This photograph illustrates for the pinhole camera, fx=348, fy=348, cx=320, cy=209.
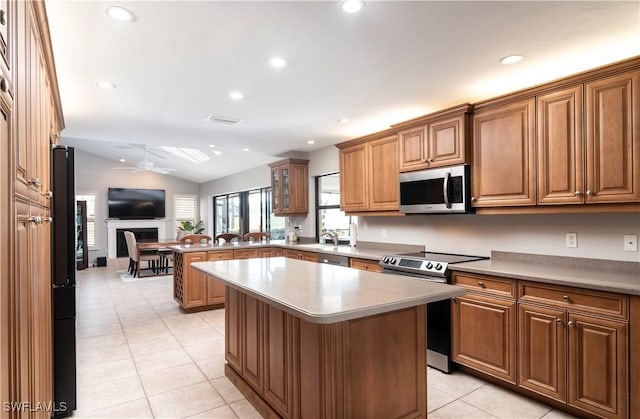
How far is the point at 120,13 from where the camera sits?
1.90 m

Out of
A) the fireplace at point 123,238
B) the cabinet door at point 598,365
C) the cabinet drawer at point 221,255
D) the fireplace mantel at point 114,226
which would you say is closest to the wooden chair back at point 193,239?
the cabinet drawer at point 221,255

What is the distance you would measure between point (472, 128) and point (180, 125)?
330cm

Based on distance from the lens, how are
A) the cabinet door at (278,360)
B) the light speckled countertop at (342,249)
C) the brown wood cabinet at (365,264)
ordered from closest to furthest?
1. the cabinet door at (278,360)
2. the brown wood cabinet at (365,264)
3. the light speckled countertop at (342,249)

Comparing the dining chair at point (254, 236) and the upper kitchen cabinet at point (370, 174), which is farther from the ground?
the upper kitchen cabinet at point (370, 174)

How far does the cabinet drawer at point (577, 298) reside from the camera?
6.67 ft

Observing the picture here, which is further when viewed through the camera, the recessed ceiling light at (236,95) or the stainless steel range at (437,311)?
the recessed ceiling light at (236,95)

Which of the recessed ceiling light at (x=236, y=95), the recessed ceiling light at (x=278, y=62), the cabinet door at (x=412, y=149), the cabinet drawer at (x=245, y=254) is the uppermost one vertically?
the recessed ceiling light at (x=278, y=62)

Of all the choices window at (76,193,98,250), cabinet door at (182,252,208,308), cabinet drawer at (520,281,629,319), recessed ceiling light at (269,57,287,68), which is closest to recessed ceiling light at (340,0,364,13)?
recessed ceiling light at (269,57,287,68)

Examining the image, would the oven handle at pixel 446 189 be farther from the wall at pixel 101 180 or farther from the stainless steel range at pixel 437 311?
the wall at pixel 101 180

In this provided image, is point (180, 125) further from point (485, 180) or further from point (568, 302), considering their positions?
point (568, 302)

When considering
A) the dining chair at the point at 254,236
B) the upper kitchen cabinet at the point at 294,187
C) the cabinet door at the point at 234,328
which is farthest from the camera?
the dining chair at the point at 254,236

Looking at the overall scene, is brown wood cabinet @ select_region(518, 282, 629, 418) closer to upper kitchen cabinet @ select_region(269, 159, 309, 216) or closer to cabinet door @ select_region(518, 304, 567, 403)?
cabinet door @ select_region(518, 304, 567, 403)

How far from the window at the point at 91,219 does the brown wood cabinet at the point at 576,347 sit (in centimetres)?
1105

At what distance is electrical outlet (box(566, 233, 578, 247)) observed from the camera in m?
2.68
